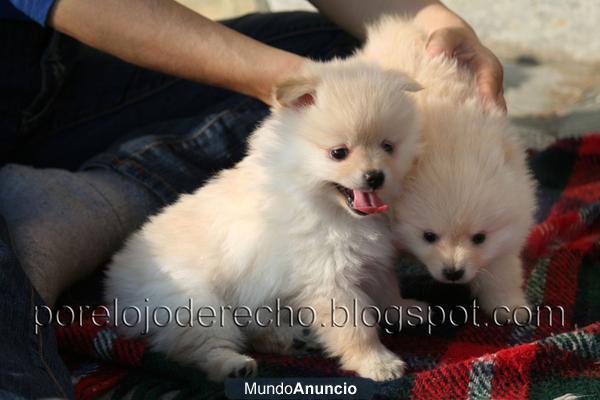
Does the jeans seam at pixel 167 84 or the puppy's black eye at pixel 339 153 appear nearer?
the puppy's black eye at pixel 339 153

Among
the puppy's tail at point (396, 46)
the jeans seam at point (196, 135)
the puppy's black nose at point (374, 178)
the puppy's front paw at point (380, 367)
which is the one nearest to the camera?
the puppy's black nose at point (374, 178)

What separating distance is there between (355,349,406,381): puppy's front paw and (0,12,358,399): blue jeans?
932 mm

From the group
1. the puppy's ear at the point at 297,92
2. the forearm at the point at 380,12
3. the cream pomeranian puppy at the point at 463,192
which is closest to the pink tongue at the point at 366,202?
the cream pomeranian puppy at the point at 463,192

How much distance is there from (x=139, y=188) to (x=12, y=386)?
110 centimetres

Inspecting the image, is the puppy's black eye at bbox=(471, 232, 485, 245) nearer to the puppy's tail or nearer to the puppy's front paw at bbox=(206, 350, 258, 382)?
the puppy's tail

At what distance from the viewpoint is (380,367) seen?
1.82 metres

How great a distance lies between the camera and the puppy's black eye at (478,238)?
1.86 m

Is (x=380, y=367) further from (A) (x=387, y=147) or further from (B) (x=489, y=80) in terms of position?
(B) (x=489, y=80)

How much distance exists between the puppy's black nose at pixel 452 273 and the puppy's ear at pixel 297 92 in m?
0.48

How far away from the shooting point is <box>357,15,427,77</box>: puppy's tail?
2041 mm

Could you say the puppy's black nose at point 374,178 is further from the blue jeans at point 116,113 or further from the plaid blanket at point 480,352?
the blue jeans at point 116,113

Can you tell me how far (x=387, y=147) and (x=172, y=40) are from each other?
91 cm

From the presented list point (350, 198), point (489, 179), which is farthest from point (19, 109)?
point (489, 179)

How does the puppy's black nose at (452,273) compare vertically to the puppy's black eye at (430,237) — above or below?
below
